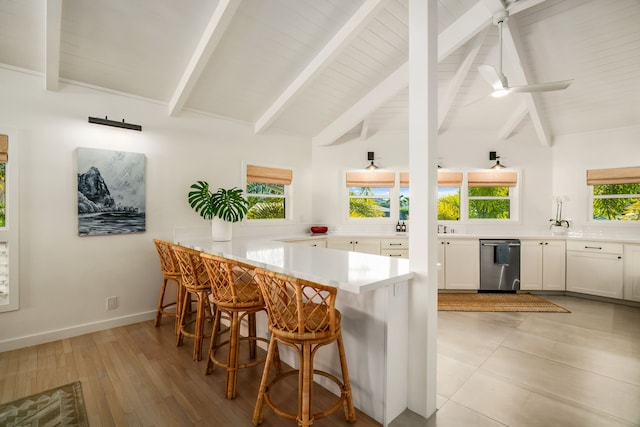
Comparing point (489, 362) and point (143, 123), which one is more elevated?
point (143, 123)

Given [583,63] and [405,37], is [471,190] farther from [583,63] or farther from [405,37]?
[405,37]

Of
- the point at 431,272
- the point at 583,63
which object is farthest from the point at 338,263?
the point at 583,63

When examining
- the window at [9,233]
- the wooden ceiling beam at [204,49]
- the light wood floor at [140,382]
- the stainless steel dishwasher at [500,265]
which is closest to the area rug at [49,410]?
the light wood floor at [140,382]

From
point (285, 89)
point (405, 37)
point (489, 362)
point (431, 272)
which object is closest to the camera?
point (431, 272)

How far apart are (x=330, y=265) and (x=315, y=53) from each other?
242cm

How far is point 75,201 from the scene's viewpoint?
312 cm

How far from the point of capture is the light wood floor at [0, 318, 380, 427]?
6.28 ft

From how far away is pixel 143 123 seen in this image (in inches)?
139

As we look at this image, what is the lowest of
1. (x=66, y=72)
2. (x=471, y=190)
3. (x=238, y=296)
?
(x=238, y=296)

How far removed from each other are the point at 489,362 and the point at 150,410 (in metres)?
2.55

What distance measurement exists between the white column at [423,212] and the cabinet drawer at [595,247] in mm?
3833

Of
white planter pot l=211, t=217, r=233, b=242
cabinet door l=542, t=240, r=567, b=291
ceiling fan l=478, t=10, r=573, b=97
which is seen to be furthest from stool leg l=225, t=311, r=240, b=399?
cabinet door l=542, t=240, r=567, b=291

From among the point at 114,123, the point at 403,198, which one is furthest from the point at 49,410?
the point at 403,198

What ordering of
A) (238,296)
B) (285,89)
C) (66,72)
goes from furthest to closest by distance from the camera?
1. (285,89)
2. (66,72)
3. (238,296)
